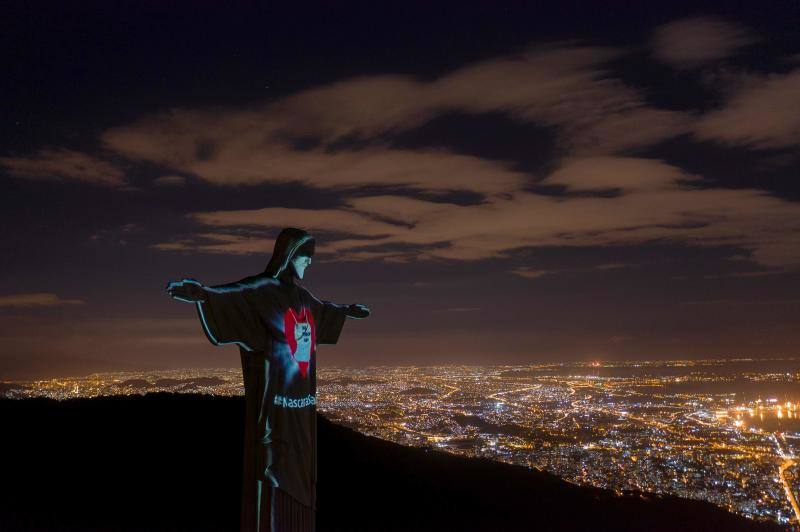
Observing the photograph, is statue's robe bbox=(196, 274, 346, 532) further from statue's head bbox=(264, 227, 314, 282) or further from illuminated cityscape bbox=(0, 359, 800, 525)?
illuminated cityscape bbox=(0, 359, 800, 525)

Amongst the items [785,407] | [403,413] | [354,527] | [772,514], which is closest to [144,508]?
[354,527]

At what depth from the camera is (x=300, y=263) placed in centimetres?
672

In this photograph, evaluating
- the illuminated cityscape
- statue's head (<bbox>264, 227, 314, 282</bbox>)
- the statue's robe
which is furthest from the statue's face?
the illuminated cityscape

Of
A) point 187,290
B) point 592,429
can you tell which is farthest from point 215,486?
point 592,429

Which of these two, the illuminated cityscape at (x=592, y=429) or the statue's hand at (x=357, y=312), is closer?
the statue's hand at (x=357, y=312)

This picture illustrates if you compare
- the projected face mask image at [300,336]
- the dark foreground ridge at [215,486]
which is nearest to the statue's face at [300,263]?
the projected face mask image at [300,336]

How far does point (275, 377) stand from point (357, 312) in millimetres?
1610

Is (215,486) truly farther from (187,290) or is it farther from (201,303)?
(187,290)

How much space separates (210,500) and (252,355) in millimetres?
6435

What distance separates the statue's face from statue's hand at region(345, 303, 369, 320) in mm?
910

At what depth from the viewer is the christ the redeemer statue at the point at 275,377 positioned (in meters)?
6.04

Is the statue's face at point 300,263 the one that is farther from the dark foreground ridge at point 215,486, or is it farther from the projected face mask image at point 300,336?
the dark foreground ridge at point 215,486

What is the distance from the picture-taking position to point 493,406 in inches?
2103

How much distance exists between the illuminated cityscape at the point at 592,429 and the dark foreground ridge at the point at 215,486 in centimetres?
317
